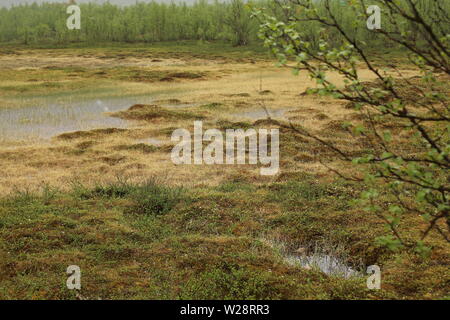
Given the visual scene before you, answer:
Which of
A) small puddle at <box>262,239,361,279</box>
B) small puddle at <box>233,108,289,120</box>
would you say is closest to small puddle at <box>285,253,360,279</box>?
small puddle at <box>262,239,361,279</box>

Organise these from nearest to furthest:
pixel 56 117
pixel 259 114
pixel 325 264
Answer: pixel 325 264 < pixel 56 117 < pixel 259 114

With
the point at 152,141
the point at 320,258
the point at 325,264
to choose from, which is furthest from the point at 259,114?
the point at 325,264

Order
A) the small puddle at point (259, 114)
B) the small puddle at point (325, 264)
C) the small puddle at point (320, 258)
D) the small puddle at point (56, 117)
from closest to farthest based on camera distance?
the small puddle at point (325, 264), the small puddle at point (320, 258), the small puddle at point (56, 117), the small puddle at point (259, 114)

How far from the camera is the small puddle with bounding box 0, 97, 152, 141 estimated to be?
2597cm

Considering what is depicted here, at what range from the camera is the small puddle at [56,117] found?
26.0 metres

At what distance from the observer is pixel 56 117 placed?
30203 millimetres

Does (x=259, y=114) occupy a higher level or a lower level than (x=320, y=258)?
higher

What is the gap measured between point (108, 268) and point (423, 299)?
614 cm

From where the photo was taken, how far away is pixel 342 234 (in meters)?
12.0

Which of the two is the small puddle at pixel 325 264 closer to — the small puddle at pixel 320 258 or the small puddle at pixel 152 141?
the small puddle at pixel 320 258

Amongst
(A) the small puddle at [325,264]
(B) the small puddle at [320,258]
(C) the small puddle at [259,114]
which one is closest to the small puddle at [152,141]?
(C) the small puddle at [259,114]

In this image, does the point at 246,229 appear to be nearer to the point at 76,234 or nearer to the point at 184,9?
the point at 76,234

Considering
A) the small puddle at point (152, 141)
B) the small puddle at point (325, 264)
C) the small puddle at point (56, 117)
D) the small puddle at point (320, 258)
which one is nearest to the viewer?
the small puddle at point (325, 264)

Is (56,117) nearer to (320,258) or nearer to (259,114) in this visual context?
(259,114)
